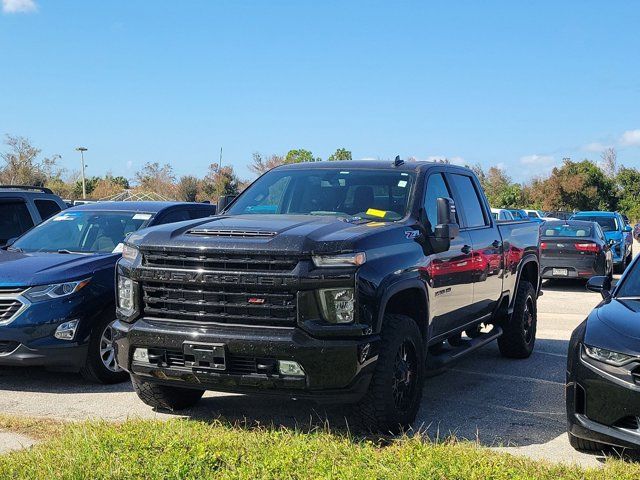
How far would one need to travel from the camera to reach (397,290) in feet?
17.6

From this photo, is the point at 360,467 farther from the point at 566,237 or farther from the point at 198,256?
the point at 566,237

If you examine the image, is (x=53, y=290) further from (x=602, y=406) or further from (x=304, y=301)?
(x=602, y=406)

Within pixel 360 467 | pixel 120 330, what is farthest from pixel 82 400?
pixel 360 467

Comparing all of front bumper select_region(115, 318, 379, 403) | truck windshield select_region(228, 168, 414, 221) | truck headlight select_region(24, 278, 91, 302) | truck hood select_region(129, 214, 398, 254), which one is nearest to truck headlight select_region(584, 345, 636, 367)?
front bumper select_region(115, 318, 379, 403)

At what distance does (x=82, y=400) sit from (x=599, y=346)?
437 cm

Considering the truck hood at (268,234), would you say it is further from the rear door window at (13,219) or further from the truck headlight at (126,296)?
the rear door window at (13,219)

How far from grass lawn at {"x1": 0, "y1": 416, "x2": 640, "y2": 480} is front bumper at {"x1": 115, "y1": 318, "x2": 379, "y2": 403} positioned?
35cm

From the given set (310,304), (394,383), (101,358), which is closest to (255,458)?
(310,304)

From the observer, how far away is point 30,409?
6328 millimetres

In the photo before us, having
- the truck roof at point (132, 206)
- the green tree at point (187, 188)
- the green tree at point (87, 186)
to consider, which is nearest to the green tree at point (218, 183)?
the green tree at point (187, 188)

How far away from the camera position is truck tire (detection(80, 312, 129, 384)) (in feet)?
23.1

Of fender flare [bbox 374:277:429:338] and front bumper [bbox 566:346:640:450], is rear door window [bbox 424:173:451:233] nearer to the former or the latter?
fender flare [bbox 374:277:429:338]

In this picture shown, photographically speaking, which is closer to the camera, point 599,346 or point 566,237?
point 599,346

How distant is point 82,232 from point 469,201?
426 cm
